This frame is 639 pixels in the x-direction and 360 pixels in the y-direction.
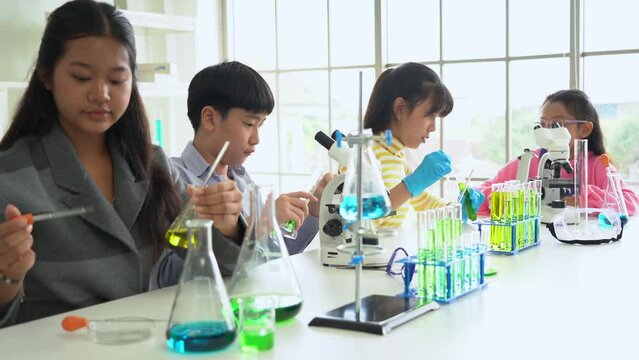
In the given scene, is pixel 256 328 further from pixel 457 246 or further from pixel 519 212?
pixel 519 212

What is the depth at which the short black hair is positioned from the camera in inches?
88.0

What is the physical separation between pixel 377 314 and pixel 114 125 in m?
0.84

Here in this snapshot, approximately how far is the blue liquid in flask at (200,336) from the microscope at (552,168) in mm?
1602

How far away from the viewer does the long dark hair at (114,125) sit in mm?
1622

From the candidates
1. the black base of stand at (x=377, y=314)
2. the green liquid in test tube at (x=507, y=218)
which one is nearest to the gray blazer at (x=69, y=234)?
the black base of stand at (x=377, y=314)

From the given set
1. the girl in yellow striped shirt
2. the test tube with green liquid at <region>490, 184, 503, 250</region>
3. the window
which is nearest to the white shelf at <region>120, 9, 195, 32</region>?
the window

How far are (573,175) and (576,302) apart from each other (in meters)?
1.12

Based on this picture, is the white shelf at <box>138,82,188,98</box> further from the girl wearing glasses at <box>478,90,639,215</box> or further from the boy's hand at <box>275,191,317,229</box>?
the boy's hand at <box>275,191,317,229</box>

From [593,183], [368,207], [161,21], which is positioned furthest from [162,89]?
[368,207]

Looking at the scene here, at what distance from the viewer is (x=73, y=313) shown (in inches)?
54.2

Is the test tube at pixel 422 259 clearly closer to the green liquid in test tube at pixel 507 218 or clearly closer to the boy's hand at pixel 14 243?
the green liquid in test tube at pixel 507 218

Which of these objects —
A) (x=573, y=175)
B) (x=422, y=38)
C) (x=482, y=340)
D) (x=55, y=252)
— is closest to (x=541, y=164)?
(x=573, y=175)

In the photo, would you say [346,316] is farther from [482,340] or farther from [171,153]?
[171,153]

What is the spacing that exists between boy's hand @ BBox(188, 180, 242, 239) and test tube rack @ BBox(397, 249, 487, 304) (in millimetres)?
370
